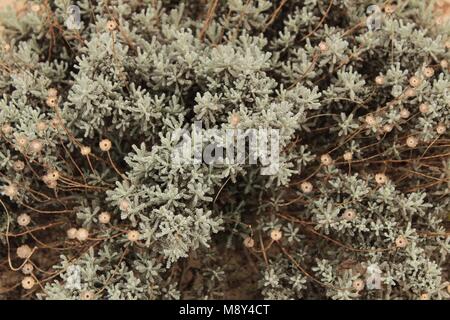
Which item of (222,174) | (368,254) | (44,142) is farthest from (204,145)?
(368,254)

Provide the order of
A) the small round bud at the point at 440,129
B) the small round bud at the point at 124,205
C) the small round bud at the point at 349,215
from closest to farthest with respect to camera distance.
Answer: the small round bud at the point at 124,205 < the small round bud at the point at 349,215 < the small round bud at the point at 440,129

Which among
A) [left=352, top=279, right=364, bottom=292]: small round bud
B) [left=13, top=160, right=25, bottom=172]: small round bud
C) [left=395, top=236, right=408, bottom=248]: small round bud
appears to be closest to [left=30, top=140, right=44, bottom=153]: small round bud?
[left=13, top=160, right=25, bottom=172]: small round bud

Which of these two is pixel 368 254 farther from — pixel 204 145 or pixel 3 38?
pixel 3 38

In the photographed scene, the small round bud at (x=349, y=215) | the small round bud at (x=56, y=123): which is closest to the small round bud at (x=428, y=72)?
the small round bud at (x=349, y=215)

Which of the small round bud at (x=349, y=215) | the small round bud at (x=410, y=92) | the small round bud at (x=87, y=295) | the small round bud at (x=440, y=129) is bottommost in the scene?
the small round bud at (x=87, y=295)

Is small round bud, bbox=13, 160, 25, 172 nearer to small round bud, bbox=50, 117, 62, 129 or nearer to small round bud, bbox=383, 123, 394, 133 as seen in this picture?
small round bud, bbox=50, 117, 62, 129

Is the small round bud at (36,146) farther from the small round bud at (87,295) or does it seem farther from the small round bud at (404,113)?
the small round bud at (404,113)
